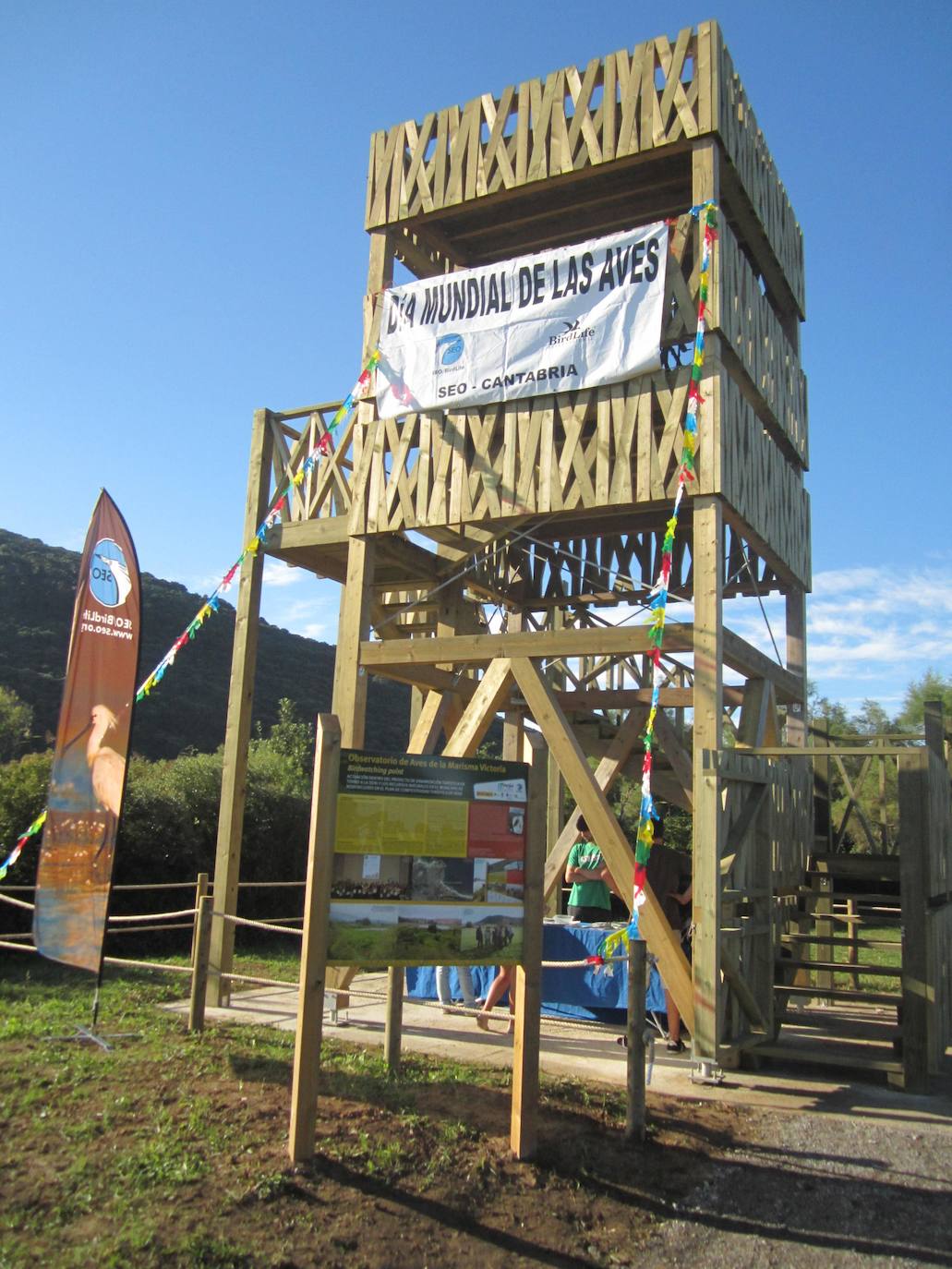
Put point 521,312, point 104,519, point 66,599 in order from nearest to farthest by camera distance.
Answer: point 104,519 → point 521,312 → point 66,599

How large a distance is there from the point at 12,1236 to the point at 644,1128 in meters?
3.47

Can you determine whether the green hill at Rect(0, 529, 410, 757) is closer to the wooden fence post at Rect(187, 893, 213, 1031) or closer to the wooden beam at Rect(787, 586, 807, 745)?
the wooden beam at Rect(787, 586, 807, 745)

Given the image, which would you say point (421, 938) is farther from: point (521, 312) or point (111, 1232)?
point (521, 312)

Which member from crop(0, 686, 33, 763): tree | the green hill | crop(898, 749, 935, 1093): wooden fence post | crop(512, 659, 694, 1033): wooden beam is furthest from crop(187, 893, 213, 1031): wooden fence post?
the green hill

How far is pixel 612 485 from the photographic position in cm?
970

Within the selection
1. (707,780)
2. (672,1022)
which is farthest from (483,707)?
(672,1022)

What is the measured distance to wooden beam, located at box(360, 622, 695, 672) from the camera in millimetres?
9336

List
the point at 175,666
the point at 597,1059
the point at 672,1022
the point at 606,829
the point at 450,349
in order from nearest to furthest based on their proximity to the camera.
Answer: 1. the point at 597,1059
2. the point at 672,1022
3. the point at 606,829
4. the point at 450,349
5. the point at 175,666

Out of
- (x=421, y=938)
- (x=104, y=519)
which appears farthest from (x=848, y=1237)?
(x=104, y=519)

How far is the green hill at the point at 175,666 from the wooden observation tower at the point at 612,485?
101 ft

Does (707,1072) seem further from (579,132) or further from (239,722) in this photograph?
(579,132)

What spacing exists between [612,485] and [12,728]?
104ft

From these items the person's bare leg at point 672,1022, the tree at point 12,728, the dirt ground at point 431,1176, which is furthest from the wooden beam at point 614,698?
the tree at point 12,728

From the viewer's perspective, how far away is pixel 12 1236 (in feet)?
14.4
